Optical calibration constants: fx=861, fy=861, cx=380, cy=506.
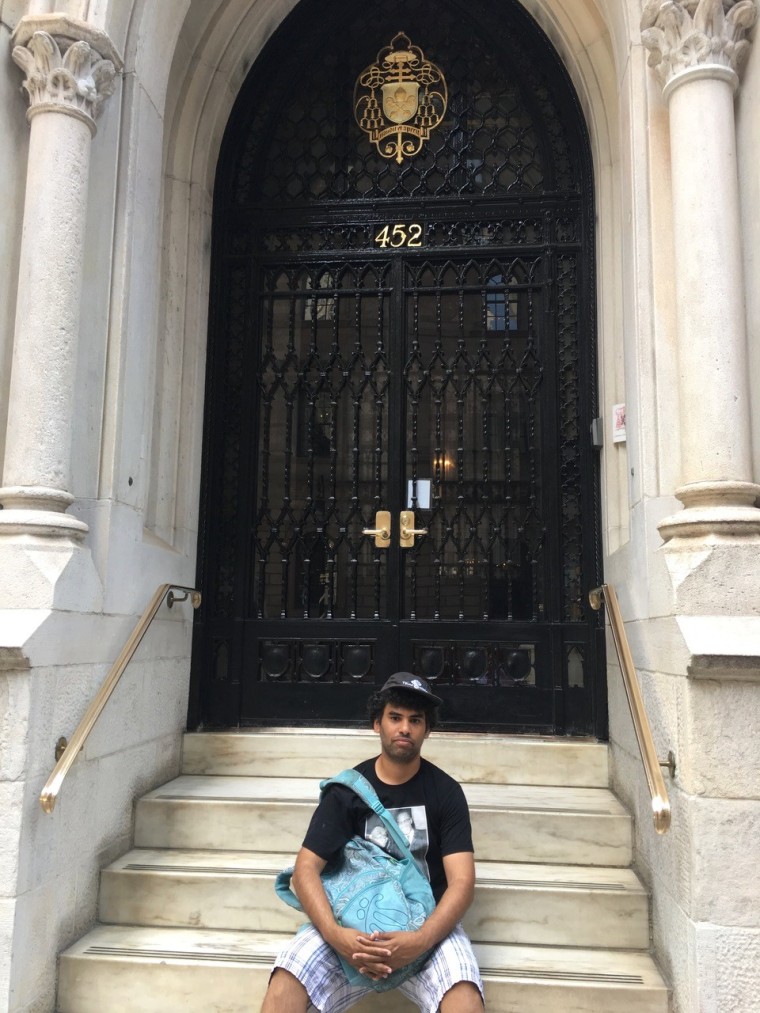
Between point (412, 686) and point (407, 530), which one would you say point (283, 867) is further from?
point (407, 530)

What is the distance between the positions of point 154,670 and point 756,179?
3678 millimetres

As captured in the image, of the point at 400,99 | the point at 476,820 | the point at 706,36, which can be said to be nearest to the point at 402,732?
the point at 476,820

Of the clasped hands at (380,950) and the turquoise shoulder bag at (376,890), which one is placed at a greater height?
the turquoise shoulder bag at (376,890)

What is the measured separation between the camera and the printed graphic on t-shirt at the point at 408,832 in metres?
3.01

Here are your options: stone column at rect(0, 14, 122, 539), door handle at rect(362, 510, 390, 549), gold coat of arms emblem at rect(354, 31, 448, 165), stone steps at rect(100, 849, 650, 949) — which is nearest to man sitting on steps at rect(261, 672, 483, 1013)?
stone steps at rect(100, 849, 650, 949)

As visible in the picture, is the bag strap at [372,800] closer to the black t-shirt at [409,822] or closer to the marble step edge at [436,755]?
the black t-shirt at [409,822]

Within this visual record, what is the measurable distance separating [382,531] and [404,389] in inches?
35.3

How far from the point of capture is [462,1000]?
8.77 feet

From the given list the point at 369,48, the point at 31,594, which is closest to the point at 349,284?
the point at 369,48

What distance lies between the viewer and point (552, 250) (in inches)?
208

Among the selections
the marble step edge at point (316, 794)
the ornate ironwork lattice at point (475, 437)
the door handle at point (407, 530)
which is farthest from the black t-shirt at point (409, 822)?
the door handle at point (407, 530)

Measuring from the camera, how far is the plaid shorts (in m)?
2.74

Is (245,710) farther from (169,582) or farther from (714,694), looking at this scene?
(714,694)

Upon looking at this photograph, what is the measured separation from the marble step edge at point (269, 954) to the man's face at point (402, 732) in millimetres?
920
